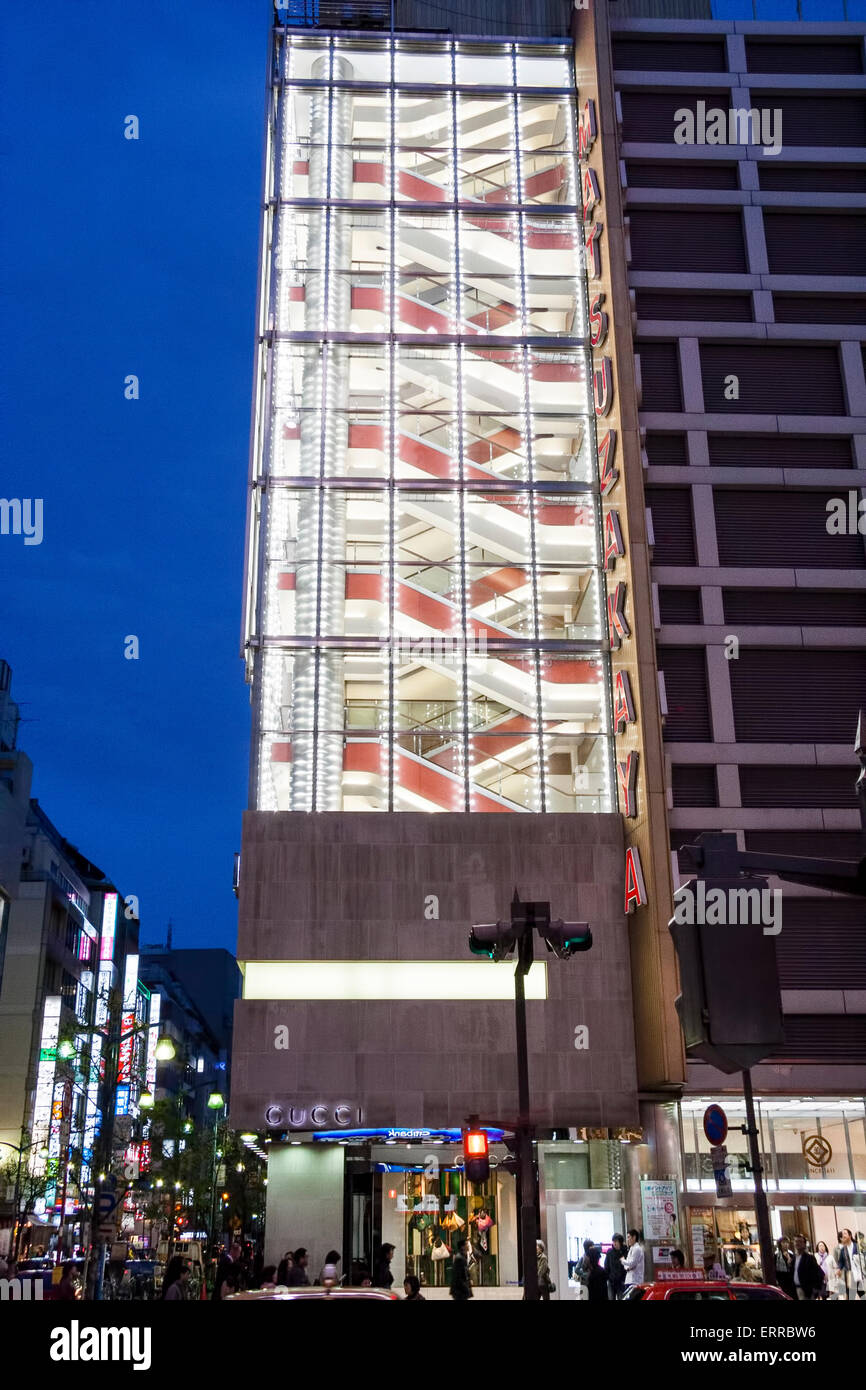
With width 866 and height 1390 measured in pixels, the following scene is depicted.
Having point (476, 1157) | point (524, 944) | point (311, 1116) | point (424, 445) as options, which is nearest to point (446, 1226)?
point (311, 1116)

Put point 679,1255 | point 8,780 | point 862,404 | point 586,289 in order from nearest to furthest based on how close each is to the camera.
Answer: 1. point 679,1255
2. point 862,404
3. point 586,289
4. point 8,780

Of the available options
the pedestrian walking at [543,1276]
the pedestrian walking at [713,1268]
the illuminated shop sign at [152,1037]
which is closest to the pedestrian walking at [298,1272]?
the pedestrian walking at [543,1276]

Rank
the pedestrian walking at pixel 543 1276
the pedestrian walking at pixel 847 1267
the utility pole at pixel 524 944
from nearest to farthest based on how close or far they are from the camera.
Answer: the utility pole at pixel 524 944 < the pedestrian walking at pixel 543 1276 < the pedestrian walking at pixel 847 1267

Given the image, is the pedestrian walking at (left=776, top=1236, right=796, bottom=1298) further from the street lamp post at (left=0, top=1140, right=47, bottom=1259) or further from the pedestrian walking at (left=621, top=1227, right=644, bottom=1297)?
the street lamp post at (left=0, top=1140, right=47, bottom=1259)

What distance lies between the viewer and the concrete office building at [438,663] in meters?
31.7

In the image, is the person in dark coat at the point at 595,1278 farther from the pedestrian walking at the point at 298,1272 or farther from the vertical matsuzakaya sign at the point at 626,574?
the vertical matsuzakaya sign at the point at 626,574

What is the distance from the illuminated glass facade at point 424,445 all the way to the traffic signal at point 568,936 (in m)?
17.4

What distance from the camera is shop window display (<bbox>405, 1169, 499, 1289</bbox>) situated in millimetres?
33625

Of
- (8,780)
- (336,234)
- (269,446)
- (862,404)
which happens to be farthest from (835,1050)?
(8,780)

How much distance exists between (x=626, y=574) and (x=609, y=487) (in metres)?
3.45
